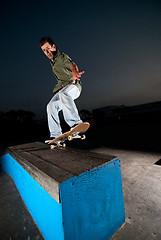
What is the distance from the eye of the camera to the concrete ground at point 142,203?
4.05 feet

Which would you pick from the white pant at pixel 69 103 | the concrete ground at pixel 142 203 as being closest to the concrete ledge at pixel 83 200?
the concrete ground at pixel 142 203

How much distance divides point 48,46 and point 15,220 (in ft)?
10.7

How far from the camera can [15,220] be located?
173cm

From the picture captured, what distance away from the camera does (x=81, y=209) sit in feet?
3.31

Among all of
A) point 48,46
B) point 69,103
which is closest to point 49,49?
point 48,46

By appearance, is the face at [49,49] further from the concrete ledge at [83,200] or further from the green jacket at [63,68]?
the concrete ledge at [83,200]

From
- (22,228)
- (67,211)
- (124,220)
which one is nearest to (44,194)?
(67,211)

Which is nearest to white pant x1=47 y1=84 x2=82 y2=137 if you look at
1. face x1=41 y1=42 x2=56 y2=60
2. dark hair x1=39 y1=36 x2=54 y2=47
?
face x1=41 y1=42 x2=56 y2=60

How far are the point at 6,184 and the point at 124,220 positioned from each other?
2.85m

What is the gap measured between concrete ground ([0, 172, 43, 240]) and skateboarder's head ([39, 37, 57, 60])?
3.11 metres

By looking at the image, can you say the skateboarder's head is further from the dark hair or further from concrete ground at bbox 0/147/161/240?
concrete ground at bbox 0/147/161/240

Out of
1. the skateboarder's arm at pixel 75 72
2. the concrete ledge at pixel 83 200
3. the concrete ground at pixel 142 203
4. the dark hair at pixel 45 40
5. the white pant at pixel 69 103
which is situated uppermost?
the dark hair at pixel 45 40

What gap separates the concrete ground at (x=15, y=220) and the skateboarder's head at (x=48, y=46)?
3.11 metres

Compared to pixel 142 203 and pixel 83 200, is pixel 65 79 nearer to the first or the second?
pixel 83 200
